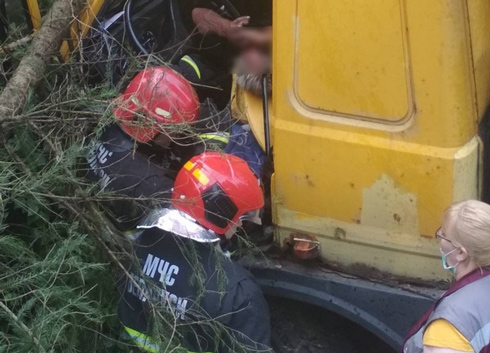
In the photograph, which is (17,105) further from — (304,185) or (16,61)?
(304,185)

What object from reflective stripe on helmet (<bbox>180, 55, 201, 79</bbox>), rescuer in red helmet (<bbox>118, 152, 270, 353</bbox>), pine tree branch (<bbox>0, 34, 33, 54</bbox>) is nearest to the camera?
rescuer in red helmet (<bbox>118, 152, 270, 353</bbox>)

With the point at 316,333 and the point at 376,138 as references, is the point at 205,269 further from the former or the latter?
the point at 376,138

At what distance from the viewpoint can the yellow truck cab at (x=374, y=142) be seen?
223cm

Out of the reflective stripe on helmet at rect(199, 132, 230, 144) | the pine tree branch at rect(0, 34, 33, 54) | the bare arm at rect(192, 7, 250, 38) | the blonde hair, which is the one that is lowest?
the reflective stripe on helmet at rect(199, 132, 230, 144)

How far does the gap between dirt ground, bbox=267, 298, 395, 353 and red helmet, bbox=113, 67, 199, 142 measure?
31.8 inches

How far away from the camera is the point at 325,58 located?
2.36m

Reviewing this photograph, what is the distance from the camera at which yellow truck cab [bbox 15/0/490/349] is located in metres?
2.23

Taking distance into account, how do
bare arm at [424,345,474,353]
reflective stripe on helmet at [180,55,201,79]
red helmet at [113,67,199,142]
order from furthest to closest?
reflective stripe on helmet at [180,55,201,79] < red helmet at [113,67,199,142] < bare arm at [424,345,474,353]

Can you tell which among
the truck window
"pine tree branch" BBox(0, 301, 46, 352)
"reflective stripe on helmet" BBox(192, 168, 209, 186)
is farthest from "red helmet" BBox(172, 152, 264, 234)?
"pine tree branch" BBox(0, 301, 46, 352)

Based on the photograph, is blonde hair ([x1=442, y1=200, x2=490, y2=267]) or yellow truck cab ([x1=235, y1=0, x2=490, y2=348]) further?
yellow truck cab ([x1=235, y1=0, x2=490, y2=348])

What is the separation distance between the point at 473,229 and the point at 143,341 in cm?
128

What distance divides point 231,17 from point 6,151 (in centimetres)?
122

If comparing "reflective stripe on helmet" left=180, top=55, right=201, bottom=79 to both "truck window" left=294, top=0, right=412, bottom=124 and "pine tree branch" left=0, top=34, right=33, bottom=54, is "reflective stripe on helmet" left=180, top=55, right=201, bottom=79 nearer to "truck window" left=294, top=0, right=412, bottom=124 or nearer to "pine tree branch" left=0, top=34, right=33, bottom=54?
"pine tree branch" left=0, top=34, right=33, bottom=54

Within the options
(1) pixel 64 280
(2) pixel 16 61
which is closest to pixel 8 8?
(2) pixel 16 61
